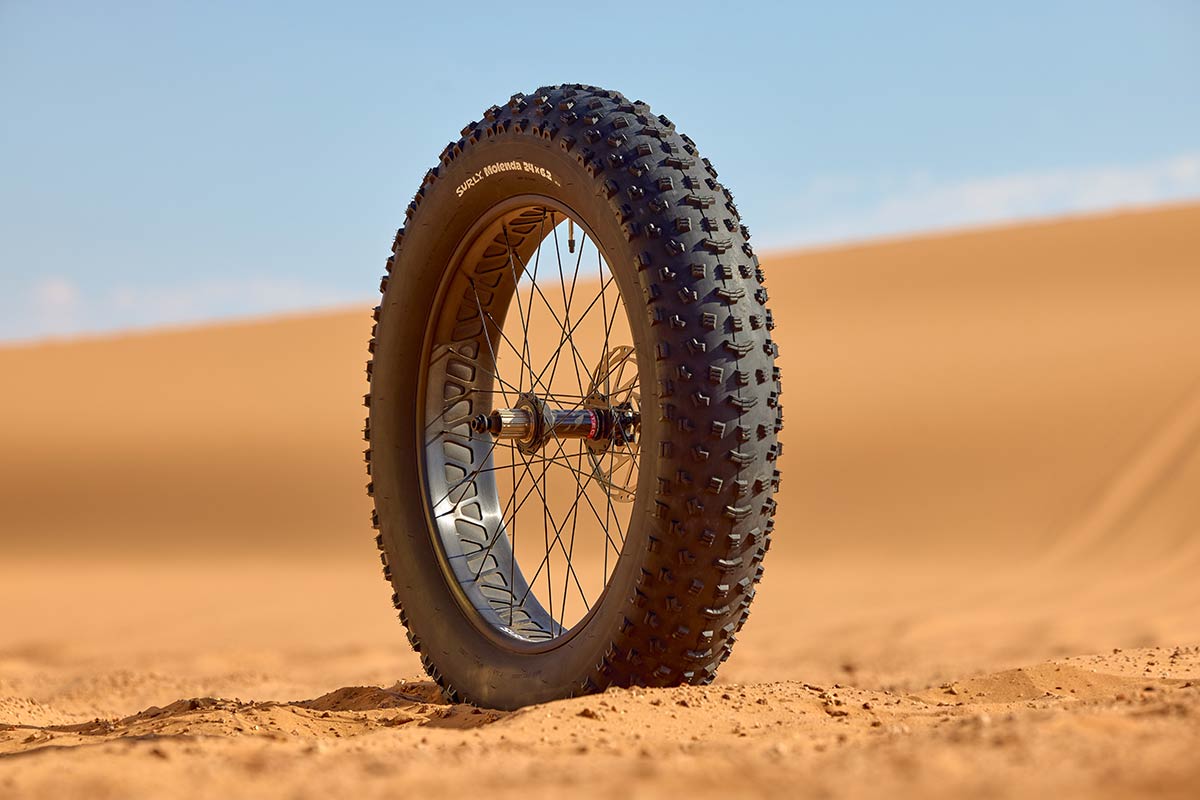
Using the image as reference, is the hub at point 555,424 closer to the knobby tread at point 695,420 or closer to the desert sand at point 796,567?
the knobby tread at point 695,420

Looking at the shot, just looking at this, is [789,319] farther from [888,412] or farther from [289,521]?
[289,521]

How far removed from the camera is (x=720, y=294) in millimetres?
3689

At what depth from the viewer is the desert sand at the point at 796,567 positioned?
2652mm

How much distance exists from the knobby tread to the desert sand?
199 mm

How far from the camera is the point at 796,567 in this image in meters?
12.0

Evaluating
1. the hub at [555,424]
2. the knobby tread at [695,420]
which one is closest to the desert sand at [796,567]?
the knobby tread at [695,420]

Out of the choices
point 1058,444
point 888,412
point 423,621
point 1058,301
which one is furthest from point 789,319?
point 423,621

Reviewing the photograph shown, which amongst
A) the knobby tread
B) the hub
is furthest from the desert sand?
the hub

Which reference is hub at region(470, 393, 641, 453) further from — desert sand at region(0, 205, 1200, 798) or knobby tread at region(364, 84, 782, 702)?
desert sand at region(0, 205, 1200, 798)

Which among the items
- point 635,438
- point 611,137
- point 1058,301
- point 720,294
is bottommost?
point 635,438

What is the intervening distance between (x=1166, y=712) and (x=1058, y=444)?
11077mm

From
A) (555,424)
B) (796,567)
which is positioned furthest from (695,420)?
(796,567)

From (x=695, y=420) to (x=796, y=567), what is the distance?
8.71m

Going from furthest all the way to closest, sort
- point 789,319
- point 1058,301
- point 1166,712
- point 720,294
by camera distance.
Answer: point 789,319 → point 1058,301 → point 720,294 → point 1166,712
